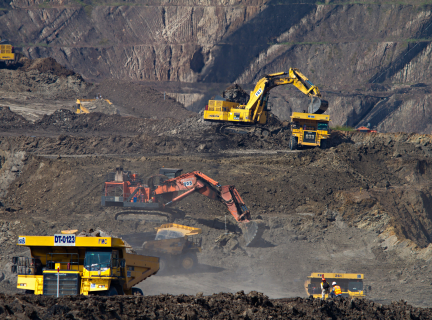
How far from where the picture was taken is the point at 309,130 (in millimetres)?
25734

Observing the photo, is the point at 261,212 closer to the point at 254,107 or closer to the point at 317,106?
the point at 317,106

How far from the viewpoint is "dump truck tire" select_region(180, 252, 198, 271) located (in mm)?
14648

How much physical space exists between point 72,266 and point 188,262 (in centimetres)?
645

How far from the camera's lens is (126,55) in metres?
66.8

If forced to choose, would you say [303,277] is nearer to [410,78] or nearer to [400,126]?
[400,126]

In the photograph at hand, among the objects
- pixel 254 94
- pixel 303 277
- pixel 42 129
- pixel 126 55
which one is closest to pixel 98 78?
pixel 126 55

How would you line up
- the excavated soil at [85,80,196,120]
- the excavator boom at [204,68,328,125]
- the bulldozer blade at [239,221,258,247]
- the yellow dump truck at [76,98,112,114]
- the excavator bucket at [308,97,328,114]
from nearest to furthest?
1. the bulldozer blade at [239,221,258,247]
2. the excavator bucket at [308,97,328,114]
3. the excavator boom at [204,68,328,125]
4. the yellow dump truck at [76,98,112,114]
5. the excavated soil at [85,80,196,120]

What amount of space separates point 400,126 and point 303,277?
41721 millimetres

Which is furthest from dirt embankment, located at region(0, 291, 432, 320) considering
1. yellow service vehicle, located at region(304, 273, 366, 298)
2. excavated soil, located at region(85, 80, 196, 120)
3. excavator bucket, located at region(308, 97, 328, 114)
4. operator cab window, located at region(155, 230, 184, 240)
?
excavated soil, located at region(85, 80, 196, 120)

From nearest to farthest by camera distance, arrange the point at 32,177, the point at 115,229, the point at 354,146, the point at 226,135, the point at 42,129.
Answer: the point at 115,229 → the point at 32,177 → the point at 354,146 → the point at 226,135 → the point at 42,129

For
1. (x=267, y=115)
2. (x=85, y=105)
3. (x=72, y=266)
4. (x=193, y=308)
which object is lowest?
(x=193, y=308)

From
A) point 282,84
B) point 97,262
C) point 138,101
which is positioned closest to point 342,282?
point 97,262

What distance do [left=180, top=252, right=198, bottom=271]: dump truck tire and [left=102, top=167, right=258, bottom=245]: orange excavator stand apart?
2.07 meters

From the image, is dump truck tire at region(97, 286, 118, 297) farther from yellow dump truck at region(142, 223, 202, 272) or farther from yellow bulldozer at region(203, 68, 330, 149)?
yellow bulldozer at region(203, 68, 330, 149)
